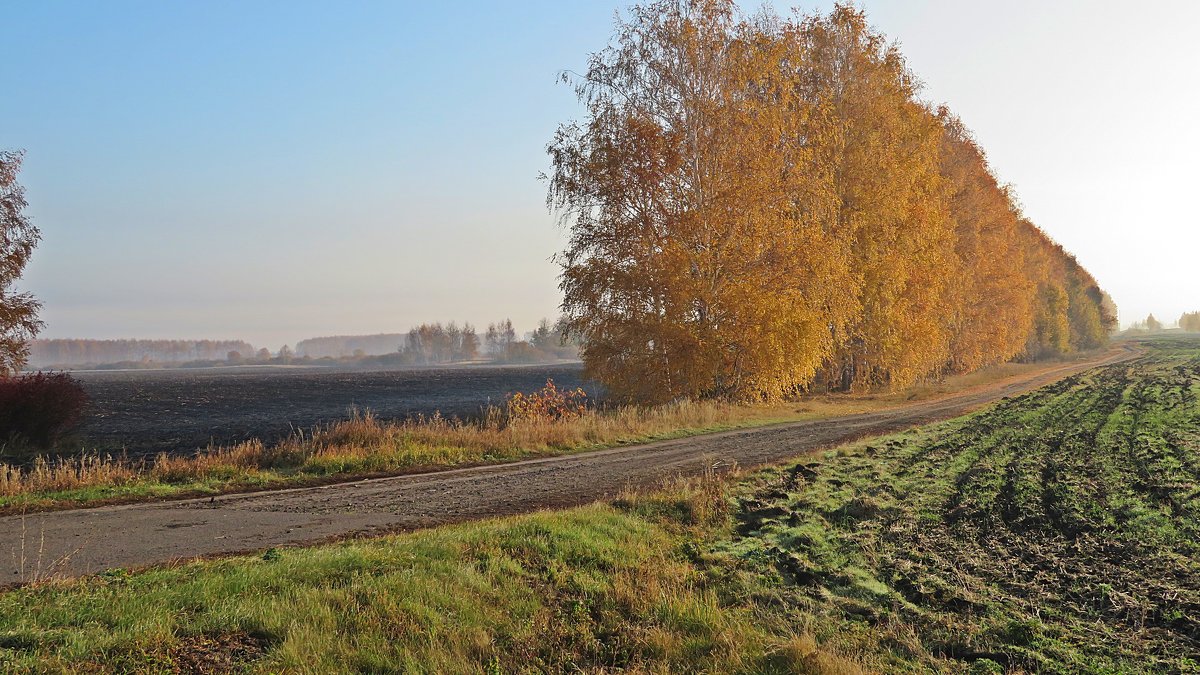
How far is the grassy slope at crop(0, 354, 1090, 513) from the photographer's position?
12477 millimetres

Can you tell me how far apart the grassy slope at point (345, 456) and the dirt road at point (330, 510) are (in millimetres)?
1008

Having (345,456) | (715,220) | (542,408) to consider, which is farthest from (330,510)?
(715,220)

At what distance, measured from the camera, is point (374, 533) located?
9.89 m

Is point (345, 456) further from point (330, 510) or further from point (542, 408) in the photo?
point (542, 408)

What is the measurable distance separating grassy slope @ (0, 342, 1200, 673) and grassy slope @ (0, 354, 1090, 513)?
20.0 ft

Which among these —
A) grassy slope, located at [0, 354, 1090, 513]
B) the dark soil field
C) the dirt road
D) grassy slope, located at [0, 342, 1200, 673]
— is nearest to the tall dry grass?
grassy slope, located at [0, 354, 1090, 513]

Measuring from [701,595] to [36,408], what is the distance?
2538 centimetres

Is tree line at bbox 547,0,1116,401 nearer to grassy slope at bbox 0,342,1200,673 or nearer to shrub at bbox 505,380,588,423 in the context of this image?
shrub at bbox 505,380,588,423

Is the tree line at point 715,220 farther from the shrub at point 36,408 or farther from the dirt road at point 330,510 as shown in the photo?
the shrub at point 36,408

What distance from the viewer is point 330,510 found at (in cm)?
1138

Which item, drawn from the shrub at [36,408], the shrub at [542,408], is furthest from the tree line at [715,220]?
the shrub at [36,408]

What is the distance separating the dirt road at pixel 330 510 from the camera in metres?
8.57

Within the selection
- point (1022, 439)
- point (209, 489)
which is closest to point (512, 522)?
point (209, 489)

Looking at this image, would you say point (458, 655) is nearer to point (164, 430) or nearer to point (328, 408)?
point (164, 430)
